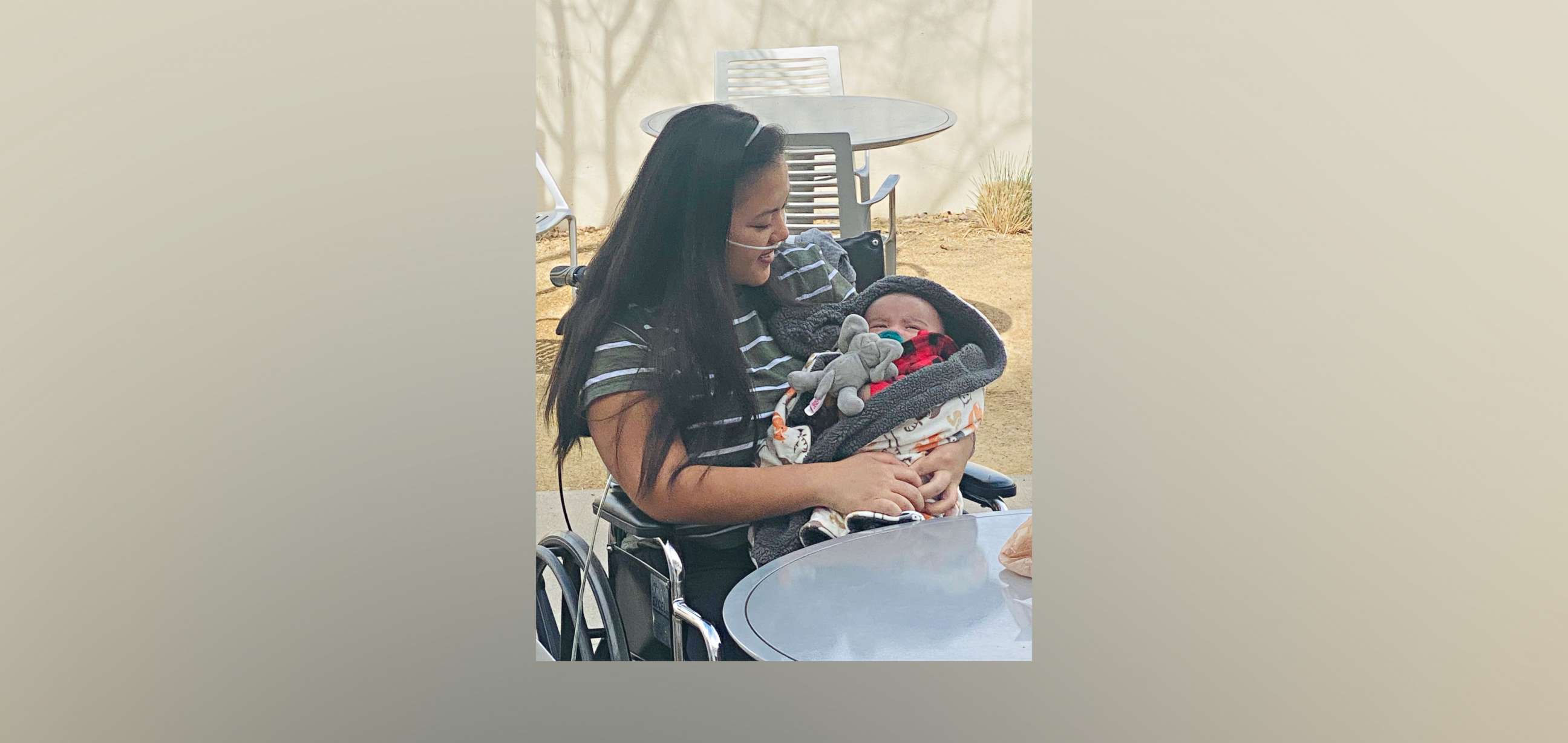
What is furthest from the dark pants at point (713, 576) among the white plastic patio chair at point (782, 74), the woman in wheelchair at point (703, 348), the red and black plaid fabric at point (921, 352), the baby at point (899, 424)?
the white plastic patio chair at point (782, 74)

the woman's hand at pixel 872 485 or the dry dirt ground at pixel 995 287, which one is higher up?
the dry dirt ground at pixel 995 287

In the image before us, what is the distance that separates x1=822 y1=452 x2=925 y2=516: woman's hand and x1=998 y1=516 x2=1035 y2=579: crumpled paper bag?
0.21 meters

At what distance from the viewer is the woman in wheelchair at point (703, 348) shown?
247 centimetres

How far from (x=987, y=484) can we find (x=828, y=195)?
2.16 ft

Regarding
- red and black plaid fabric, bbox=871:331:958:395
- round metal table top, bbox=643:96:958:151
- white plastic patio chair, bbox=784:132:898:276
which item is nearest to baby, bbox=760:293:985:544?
red and black plaid fabric, bbox=871:331:958:395

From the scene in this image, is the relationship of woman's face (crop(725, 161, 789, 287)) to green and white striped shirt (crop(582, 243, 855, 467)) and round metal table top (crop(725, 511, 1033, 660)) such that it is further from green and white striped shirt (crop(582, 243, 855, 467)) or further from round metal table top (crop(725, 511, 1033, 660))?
round metal table top (crop(725, 511, 1033, 660))

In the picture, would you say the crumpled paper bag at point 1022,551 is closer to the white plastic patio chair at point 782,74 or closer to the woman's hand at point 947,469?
the woman's hand at point 947,469

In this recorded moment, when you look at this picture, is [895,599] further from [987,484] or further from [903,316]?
[903,316]

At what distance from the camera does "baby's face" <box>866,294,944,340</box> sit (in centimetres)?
248

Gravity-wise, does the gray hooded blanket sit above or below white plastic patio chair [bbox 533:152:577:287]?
below

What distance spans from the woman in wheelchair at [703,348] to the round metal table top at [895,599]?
63mm
